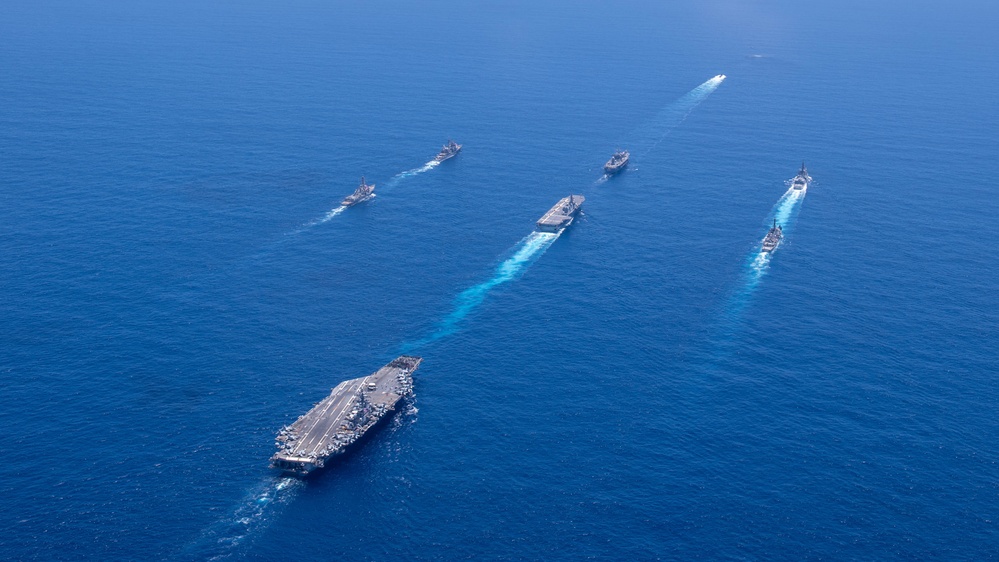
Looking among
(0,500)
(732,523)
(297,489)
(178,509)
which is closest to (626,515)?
(732,523)

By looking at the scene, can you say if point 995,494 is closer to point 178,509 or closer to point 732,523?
point 732,523

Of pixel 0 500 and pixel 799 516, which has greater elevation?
pixel 0 500

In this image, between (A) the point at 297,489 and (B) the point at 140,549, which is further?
(A) the point at 297,489

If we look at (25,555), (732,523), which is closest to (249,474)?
(25,555)

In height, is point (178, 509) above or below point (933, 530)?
above

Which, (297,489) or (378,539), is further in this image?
(297,489)

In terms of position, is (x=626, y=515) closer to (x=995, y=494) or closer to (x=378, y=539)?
(x=378, y=539)
